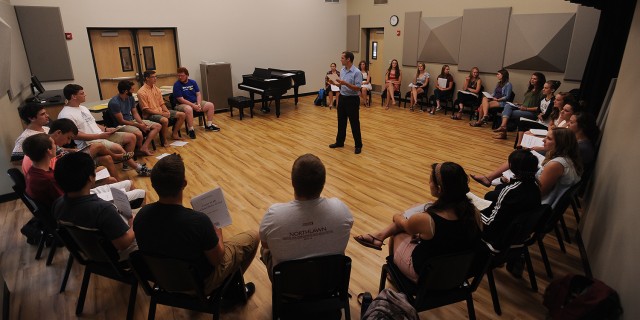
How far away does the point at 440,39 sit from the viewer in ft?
28.3

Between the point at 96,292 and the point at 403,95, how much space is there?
8.59 m

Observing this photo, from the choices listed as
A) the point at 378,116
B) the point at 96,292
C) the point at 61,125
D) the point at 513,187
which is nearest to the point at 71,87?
the point at 61,125

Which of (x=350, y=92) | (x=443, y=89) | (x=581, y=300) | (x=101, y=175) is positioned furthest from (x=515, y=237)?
(x=443, y=89)

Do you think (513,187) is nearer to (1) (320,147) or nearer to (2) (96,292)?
(2) (96,292)

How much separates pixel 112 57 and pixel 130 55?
0.37m

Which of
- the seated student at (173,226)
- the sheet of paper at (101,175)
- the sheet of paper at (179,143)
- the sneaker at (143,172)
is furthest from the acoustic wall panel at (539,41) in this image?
the sheet of paper at (101,175)

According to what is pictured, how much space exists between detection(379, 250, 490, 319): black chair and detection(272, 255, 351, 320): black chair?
1.31 ft

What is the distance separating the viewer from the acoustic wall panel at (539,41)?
6773 mm

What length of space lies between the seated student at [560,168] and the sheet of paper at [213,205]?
238 centimetres

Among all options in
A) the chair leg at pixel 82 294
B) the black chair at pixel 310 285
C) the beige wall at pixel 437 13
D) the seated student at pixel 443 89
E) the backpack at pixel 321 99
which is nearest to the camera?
the black chair at pixel 310 285

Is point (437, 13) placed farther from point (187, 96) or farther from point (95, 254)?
point (95, 254)

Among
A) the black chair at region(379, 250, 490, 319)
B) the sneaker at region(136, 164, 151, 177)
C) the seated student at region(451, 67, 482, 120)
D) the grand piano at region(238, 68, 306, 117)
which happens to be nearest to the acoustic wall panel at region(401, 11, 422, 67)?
the seated student at region(451, 67, 482, 120)

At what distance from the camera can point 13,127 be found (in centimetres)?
482

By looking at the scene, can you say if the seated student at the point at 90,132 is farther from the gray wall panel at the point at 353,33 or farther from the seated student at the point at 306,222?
the gray wall panel at the point at 353,33
